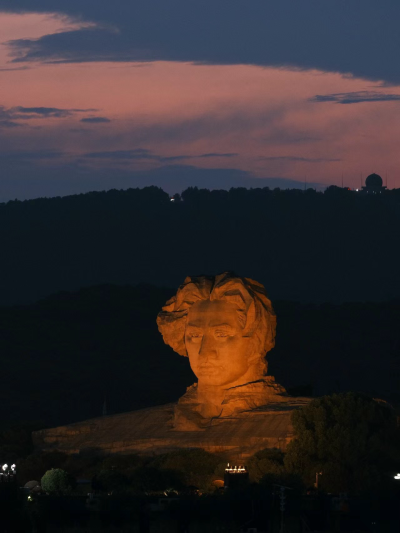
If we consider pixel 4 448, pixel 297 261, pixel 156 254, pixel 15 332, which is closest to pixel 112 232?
pixel 156 254

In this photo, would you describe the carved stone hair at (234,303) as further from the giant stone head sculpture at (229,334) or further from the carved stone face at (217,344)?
the carved stone face at (217,344)

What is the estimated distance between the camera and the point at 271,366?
11388 cm

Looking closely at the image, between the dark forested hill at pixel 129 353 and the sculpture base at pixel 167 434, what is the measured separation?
136 ft

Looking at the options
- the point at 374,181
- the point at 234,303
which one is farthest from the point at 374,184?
the point at 234,303

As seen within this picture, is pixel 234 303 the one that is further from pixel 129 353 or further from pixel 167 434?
pixel 129 353

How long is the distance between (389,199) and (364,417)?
13633cm

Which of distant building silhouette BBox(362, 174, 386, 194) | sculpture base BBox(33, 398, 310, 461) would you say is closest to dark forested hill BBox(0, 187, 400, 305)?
distant building silhouette BBox(362, 174, 386, 194)

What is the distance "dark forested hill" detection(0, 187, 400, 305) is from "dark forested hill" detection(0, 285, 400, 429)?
25582mm

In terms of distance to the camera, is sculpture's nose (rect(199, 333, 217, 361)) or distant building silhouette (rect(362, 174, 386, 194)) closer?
sculpture's nose (rect(199, 333, 217, 361))

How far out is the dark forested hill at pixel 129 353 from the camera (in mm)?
104125

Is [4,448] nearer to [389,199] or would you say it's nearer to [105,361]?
[105,361]

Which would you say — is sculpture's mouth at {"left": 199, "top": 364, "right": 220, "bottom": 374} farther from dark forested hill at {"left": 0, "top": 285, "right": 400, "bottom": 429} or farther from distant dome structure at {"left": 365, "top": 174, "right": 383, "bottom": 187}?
distant dome structure at {"left": 365, "top": 174, "right": 383, "bottom": 187}

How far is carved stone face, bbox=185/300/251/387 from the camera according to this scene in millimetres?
49656

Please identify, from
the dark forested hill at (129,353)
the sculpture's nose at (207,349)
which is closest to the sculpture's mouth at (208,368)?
the sculpture's nose at (207,349)
